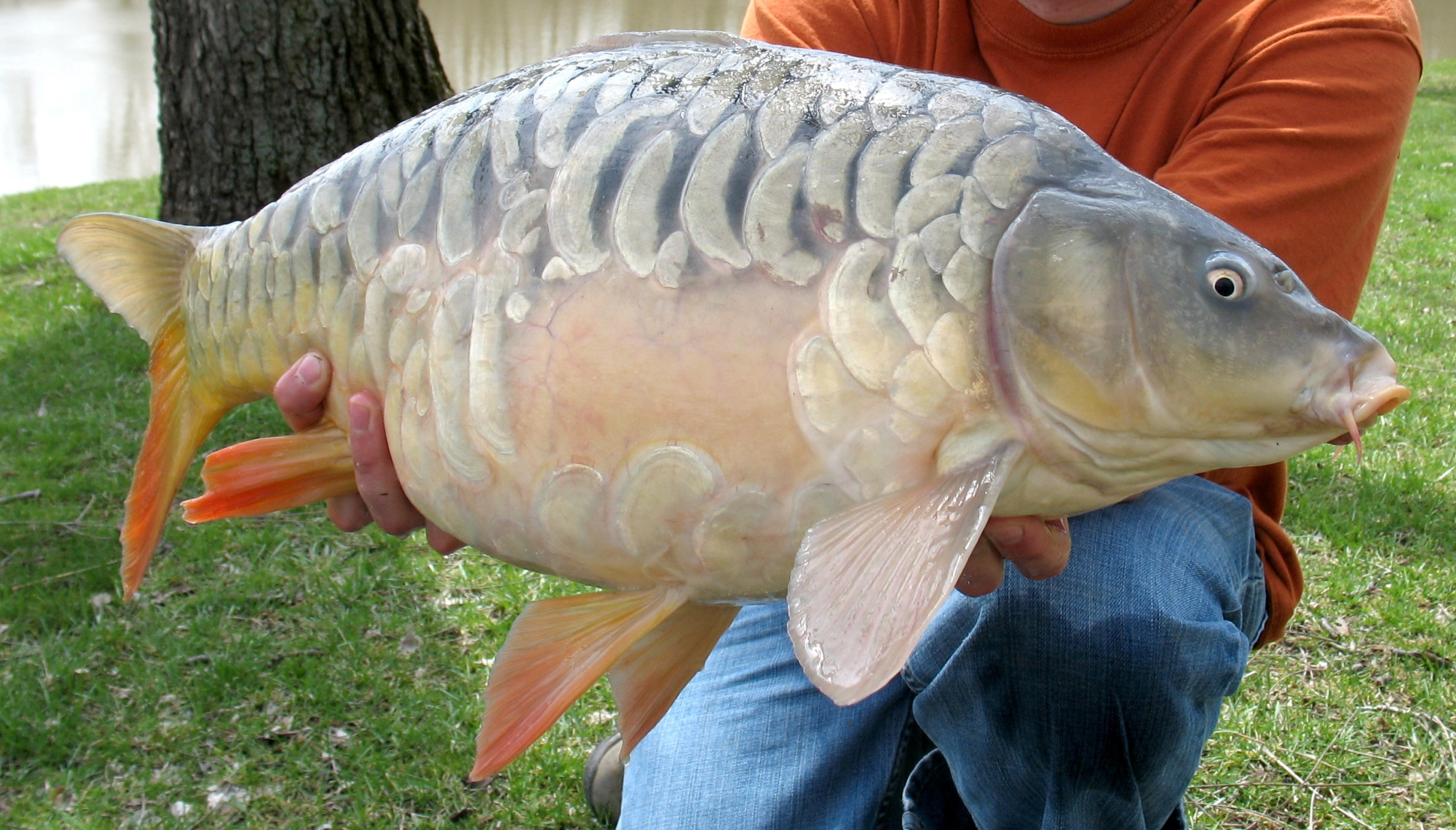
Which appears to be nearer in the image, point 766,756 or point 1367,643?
point 766,756

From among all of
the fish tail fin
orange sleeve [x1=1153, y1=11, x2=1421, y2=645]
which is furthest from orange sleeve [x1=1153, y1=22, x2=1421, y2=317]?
the fish tail fin

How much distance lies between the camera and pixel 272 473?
1.08 metres

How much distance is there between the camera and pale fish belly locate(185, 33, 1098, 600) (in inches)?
29.9

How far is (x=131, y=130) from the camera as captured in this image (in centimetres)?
798

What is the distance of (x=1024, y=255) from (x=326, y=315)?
598mm

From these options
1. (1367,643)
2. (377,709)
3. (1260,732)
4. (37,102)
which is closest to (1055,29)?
(1260,732)

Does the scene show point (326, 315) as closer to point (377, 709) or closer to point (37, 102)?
point (377, 709)

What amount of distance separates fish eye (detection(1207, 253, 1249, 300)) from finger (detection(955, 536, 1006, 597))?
266mm

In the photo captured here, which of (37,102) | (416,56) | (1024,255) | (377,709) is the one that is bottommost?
(37,102)

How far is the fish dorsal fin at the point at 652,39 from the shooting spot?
95 cm

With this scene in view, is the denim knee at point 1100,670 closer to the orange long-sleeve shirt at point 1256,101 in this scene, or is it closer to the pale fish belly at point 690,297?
the orange long-sleeve shirt at point 1256,101

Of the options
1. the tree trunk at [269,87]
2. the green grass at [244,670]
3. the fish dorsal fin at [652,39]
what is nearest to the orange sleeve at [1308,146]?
the fish dorsal fin at [652,39]

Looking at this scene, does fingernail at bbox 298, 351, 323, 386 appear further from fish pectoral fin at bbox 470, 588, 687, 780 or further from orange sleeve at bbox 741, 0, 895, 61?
orange sleeve at bbox 741, 0, 895, 61

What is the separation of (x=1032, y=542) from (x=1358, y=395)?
264 millimetres
